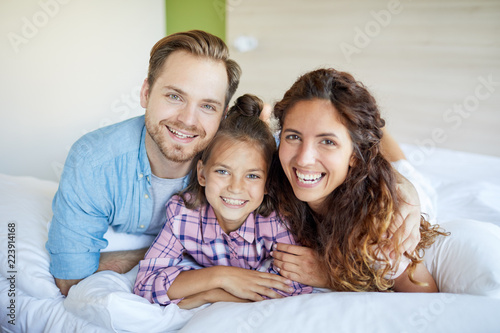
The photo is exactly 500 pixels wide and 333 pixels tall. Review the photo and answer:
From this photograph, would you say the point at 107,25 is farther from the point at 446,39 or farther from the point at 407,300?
the point at 407,300

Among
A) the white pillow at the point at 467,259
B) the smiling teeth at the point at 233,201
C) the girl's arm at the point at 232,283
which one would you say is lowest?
the girl's arm at the point at 232,283

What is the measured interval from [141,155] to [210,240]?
403 millimetres

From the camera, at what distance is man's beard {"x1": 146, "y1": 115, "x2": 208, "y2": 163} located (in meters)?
1.33

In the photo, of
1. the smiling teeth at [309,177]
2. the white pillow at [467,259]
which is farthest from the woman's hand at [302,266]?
the white pillow at [467,259]

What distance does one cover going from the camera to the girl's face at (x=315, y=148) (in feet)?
3.64

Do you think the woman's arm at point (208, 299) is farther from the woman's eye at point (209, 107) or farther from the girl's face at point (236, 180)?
the woman's eye at point (209, 107)

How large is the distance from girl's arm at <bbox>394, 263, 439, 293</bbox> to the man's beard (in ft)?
2.57

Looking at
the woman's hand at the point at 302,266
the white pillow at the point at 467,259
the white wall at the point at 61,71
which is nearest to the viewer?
the white pillow at the point at 467,259

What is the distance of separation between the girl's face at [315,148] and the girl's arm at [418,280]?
0.36 m

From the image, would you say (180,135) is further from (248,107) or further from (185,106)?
(248,107)

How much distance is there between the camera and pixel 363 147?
1.17 m

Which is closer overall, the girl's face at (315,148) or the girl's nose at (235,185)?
the girl's face at (315,148)

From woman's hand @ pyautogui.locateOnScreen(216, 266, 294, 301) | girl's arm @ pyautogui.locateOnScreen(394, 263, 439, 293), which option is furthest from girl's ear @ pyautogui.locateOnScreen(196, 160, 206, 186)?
girl's arm @ pyautogui.locateOnScreen(394, 263, 439, 293)

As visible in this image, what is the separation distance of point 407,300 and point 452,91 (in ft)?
6.02
